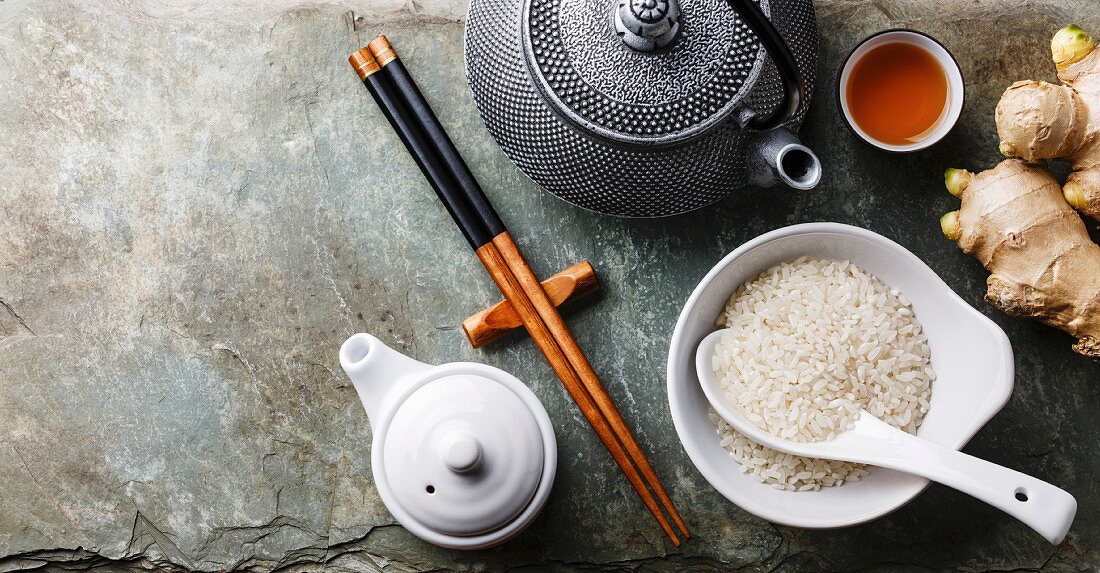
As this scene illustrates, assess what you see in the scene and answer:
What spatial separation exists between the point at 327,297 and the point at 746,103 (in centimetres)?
81

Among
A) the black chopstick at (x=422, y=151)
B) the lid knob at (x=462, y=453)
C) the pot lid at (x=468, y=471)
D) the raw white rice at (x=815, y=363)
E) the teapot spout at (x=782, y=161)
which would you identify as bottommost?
the raw white rice at (x=815, y=363)

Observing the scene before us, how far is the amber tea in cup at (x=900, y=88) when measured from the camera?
47.3 inches

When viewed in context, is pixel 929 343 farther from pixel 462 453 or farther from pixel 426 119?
pixel 426 119

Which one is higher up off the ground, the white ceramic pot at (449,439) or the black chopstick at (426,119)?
the black chopstick at (426,119)

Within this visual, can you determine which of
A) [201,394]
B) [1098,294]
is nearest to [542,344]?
[201,394]

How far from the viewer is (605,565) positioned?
4.18 feet

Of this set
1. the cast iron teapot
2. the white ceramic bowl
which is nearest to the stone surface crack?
the cast iron teapot

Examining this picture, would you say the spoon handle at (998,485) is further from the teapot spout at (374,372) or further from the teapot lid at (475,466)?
the teapot spout at (374,372)

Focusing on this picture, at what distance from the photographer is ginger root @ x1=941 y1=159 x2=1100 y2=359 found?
3.73 ft

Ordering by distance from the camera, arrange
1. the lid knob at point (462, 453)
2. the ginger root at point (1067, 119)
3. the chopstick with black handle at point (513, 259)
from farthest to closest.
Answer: the chopstick with black handle at point (513, 259) → the ginger root at point (1067, 119) → the lid knob at point (462, 453)

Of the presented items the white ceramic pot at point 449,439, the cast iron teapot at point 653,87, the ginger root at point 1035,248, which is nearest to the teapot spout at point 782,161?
the cast iron teapot at point 653,87

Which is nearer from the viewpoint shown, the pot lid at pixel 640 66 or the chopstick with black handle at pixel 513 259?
the pot lid at pixel 640 66

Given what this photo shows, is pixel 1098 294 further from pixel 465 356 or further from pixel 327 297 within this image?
pixel 327 297

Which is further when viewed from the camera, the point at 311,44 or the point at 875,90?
the point at 311,44
